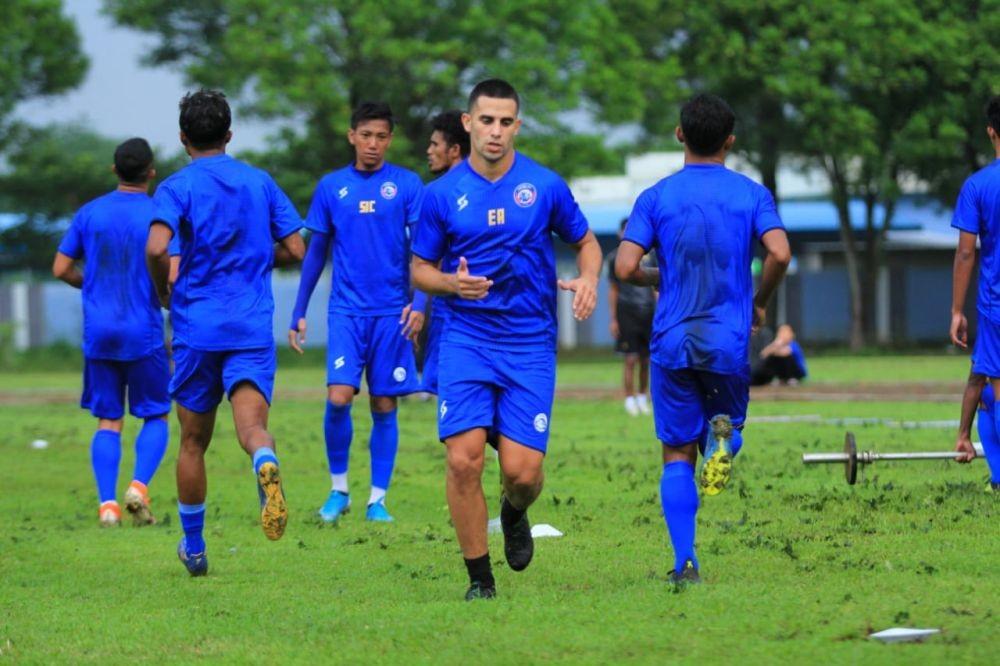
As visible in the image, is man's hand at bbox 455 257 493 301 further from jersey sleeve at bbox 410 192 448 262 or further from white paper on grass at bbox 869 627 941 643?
white paper on grass at bbox 869 627 941 643

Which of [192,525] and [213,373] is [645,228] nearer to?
[213,373]

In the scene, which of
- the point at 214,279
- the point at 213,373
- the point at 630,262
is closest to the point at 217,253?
the point at 214,279

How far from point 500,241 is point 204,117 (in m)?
1.82

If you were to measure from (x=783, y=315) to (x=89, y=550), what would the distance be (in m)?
43.7

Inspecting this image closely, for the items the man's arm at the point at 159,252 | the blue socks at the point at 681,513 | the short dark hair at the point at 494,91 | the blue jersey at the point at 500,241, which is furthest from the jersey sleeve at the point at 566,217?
the man's arm at the point at 159,252

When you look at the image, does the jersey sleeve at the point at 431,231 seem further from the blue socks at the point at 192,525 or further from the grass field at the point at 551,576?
the blue socks at the point at 192,525

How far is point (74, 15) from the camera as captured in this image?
5125cm

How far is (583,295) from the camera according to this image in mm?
7949

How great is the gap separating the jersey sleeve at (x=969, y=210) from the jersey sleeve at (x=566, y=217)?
318 centimetres

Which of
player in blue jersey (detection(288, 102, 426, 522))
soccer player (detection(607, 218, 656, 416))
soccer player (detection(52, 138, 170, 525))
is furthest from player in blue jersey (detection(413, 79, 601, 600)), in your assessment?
soccer player (detection(607, 218, 656, 416))

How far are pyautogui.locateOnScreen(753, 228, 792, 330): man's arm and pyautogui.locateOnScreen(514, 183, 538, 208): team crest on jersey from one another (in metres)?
1.02

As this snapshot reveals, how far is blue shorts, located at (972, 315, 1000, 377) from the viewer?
419 inches

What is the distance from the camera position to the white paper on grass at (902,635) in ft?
21.6

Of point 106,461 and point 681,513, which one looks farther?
point 106,461
